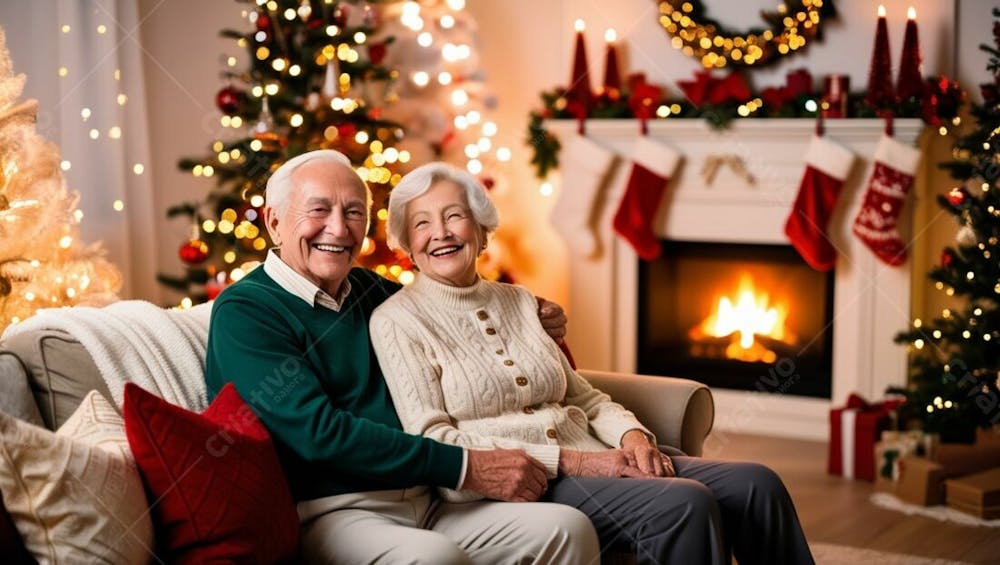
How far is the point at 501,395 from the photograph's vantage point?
2.29 m

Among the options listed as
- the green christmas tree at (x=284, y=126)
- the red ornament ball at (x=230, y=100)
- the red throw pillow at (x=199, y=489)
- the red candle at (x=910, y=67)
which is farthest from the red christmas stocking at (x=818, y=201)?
the red throw pillow at (x=199, y=489)

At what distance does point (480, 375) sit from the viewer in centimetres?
228

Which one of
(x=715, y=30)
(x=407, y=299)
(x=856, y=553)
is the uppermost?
(x=715, y=30)

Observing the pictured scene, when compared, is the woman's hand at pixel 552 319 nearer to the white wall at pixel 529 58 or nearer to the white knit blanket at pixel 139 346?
the white knit blanket at pixel 139 346

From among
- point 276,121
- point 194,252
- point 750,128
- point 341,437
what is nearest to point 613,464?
point 341,437

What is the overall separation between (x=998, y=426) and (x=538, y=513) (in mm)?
2573

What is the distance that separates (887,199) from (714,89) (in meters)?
0.84

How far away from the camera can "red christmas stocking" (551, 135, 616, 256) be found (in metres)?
4.92

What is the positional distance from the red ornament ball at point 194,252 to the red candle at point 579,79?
1.79 m

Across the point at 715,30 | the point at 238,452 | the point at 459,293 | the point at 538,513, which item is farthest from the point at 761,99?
the point at 238,452

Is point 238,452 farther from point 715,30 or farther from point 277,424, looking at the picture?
point 715,30

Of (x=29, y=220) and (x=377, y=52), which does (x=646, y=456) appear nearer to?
(x=29, y=220)

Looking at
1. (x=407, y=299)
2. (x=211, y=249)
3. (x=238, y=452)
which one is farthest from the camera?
(x=211, y=249)

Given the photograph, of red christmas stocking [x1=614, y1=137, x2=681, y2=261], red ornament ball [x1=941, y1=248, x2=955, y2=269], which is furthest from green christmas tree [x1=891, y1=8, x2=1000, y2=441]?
red christmas stocking [x1=614, y1=137, x2=681, y2=261]
